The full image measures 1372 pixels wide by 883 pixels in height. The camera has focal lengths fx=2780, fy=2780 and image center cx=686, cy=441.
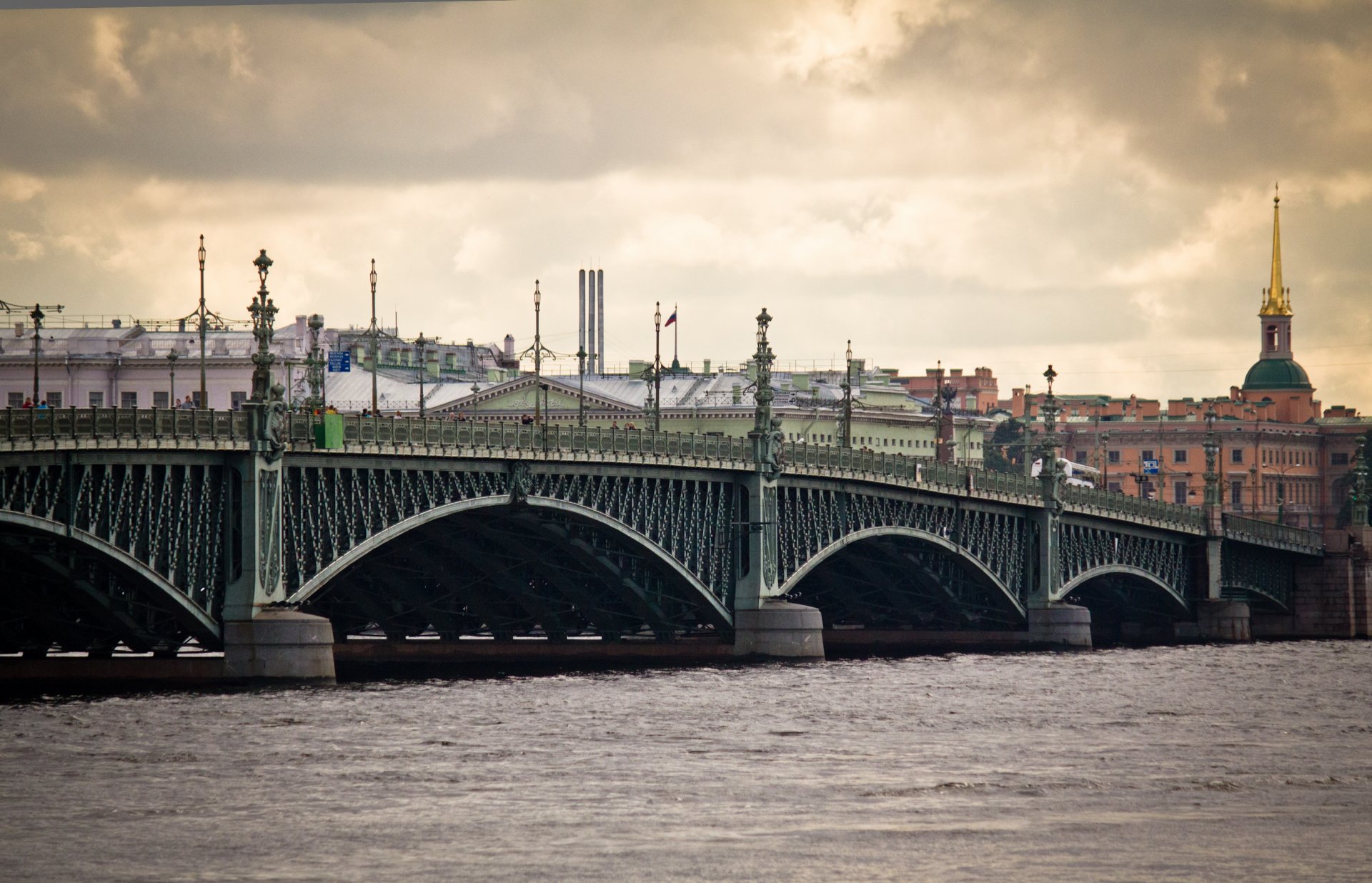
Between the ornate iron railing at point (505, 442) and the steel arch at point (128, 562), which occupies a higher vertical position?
the ornate iron railing at point (505, 442)

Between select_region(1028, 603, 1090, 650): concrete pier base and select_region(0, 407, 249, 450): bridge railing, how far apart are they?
2898 cm

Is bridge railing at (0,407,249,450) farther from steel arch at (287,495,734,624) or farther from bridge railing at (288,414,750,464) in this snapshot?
steel arch at (287,495,734,624)

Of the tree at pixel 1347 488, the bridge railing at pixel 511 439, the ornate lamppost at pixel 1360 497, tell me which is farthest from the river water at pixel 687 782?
the tree at pixel 1347 488

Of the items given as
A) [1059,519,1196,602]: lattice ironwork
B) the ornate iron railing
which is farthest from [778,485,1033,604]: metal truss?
[1059,519,1196,602]: lattice ironwork

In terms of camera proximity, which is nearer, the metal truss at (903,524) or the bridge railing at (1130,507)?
the metal truss at (903,524)

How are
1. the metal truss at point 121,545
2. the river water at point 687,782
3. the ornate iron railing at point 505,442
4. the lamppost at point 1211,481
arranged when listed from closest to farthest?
the river water at point 687,782
the metal truss at point 121,545
the ornate iron railing at point 505,442
the lamppost at point 1211,481

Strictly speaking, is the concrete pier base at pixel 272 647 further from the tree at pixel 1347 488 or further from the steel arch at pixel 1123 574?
the tree at pixel 1347 488

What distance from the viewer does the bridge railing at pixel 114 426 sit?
148 ft

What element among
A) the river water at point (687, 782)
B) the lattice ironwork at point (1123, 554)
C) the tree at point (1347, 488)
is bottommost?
the river water at point (687, 782)

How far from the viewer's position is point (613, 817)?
35312 mm

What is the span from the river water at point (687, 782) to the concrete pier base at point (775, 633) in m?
5.13

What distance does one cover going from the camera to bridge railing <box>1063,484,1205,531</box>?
75562 mm

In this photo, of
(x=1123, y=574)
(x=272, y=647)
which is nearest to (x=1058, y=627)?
(x=1123, y=574)

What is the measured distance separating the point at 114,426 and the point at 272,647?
5.33 m
